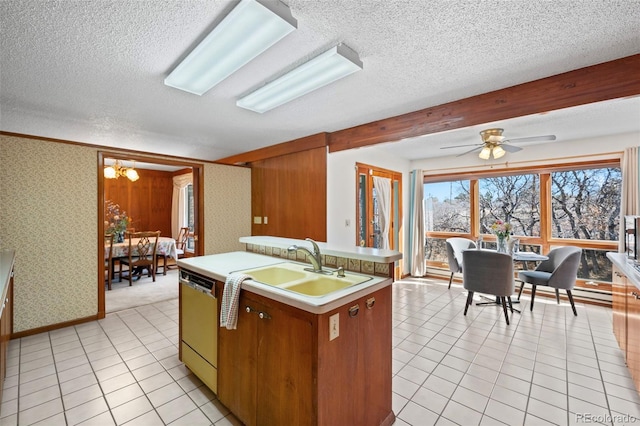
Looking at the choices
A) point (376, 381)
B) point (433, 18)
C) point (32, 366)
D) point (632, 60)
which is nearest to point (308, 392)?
point (376, 381)

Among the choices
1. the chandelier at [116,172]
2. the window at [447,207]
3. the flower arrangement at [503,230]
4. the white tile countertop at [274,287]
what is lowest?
the white tile countertop at [274,287]

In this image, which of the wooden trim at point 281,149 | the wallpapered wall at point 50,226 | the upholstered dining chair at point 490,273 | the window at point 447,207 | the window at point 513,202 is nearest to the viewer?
the wallpapered wall at point 50,226

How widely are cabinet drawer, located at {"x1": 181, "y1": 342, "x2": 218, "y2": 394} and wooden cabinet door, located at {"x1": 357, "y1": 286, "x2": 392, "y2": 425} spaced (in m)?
1.07

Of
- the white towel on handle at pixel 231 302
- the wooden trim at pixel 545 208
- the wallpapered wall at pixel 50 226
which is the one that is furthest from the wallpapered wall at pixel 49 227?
the wooden trim at pixel 545 208

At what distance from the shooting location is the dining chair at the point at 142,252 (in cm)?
496

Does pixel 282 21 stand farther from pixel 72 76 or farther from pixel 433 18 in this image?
pixel 72 76

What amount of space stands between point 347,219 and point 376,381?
266cm

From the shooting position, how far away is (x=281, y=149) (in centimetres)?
427

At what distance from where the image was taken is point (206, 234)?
14.9ft

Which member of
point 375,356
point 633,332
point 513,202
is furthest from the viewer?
point 513,202

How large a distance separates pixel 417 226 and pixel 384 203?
106 cm

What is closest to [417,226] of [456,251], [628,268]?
[456,251]

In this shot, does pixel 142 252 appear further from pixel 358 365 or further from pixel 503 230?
pixel 503 230

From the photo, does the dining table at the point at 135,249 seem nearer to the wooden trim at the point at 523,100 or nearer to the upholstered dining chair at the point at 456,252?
the wooden trim at the point at 523,100
